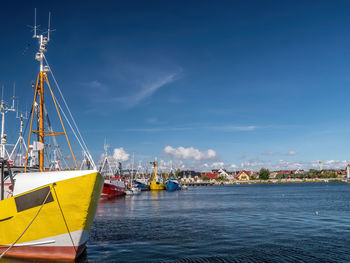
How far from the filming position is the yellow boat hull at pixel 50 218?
14664 millimetres

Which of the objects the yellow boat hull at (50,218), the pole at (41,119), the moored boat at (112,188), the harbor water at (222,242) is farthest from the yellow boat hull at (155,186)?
the yellow boat hull at (50,218)

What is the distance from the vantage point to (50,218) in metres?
14.8

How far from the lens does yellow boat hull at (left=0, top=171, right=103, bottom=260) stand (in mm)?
14664

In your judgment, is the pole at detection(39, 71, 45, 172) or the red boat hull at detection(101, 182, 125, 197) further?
the red boat hull at detection(101, 182, 125, 197)

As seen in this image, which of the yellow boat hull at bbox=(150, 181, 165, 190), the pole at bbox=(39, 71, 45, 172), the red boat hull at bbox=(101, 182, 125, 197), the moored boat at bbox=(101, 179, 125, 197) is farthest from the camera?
the yellow boat hull at bbox=(150, 181, 165, 190)

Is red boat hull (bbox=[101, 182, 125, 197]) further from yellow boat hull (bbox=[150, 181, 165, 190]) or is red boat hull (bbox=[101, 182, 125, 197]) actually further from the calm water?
the calm water

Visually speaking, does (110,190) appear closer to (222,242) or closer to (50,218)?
(222,242)

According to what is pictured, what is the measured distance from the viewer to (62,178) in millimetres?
14750

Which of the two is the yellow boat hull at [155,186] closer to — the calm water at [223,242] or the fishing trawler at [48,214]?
the calm water at [223,242]

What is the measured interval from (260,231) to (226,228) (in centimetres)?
309

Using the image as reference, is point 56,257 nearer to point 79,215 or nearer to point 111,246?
point 79,215

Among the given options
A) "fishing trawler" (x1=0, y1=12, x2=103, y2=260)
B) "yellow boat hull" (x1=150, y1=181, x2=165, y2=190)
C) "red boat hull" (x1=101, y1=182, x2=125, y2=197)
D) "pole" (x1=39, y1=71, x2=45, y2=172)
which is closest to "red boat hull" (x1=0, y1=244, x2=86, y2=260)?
"fishing trawler" (x1=0, y1=12, x2=103, y2=260)

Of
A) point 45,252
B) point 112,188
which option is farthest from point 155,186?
point 45,252

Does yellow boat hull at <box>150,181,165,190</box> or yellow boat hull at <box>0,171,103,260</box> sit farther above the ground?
yellow boat hull at <box>0,171,103,260</box>
